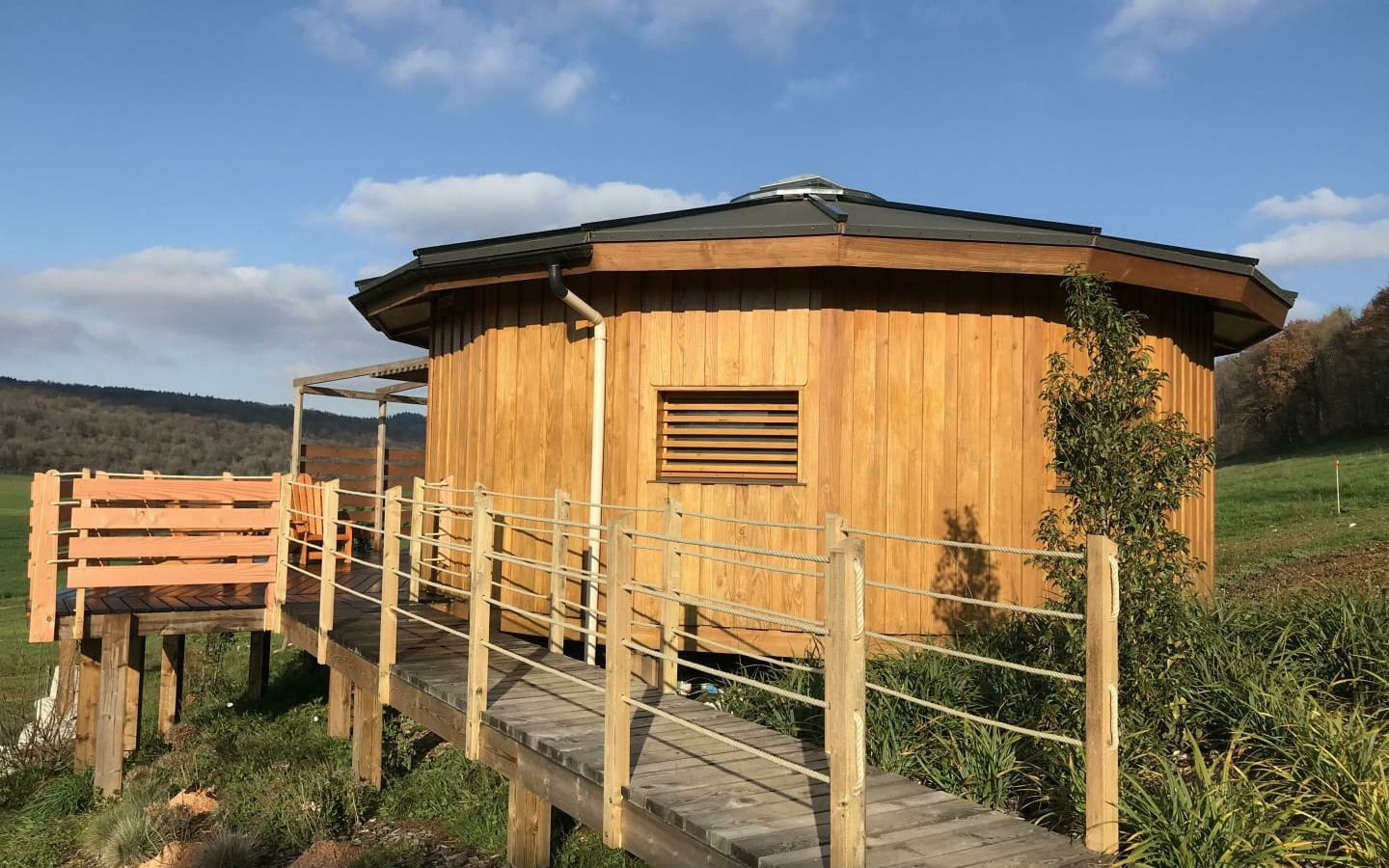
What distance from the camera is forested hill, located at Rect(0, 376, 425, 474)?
153 feet

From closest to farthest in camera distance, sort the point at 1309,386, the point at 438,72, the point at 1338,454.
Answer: the point at 438,72, the point at 1338,454, the point at 1309,386

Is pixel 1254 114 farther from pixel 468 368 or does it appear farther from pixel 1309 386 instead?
pixel 1309 386

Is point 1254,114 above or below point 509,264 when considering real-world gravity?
above

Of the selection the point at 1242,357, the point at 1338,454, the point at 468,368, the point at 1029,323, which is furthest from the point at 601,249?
the point at 1242,357

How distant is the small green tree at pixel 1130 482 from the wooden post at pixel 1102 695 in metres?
1.18

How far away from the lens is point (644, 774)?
4.32 metres

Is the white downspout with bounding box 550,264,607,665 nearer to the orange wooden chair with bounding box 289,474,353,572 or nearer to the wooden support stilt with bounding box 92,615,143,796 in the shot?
the wooden support stilt with bounding box 92,615,143,796

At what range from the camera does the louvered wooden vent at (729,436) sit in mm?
7453

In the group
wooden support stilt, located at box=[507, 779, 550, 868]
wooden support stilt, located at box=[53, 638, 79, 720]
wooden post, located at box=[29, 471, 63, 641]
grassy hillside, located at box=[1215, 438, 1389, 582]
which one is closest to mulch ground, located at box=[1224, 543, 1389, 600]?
grassy hillside, located at box=[1215, 438, 1389, 582]

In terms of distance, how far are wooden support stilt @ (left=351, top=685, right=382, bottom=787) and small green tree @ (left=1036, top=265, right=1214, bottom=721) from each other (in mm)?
4997

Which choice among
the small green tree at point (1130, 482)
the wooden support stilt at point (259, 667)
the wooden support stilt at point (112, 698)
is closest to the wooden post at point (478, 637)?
the small green tree at point (1130, 482)

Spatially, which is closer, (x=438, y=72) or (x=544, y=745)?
(x=544, y=745)

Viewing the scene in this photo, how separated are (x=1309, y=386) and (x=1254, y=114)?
33.7m

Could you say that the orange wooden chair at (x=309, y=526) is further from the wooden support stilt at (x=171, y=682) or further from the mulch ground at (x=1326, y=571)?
the mulch ground at (x=1326, y=571)
